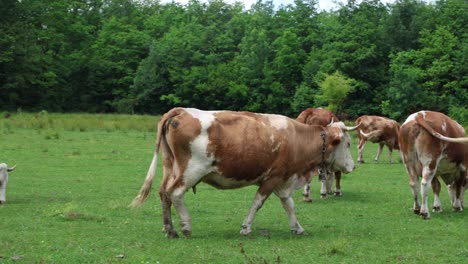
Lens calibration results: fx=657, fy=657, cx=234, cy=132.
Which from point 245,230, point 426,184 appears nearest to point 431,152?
point 426,184

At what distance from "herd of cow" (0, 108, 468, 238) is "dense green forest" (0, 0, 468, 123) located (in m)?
45.5

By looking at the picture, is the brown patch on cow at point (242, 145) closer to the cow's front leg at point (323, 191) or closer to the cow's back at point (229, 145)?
the cow's back at point (229, 145)

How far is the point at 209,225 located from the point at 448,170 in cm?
492

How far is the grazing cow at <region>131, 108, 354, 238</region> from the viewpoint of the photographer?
10234 mm

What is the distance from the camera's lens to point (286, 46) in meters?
70.1

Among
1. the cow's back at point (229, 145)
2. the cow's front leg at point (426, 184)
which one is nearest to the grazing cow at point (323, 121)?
the cow's front leg at point (426, 184)

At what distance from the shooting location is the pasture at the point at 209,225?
29.4ft

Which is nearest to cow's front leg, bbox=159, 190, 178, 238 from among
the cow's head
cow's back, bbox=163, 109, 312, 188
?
cow's back, bbox=163, 109, 312, 188

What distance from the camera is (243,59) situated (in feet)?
237

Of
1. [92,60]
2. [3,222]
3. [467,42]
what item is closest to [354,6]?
[467,42]

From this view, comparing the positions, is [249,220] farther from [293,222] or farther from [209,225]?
[209,225]

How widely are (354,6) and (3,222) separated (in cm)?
6625

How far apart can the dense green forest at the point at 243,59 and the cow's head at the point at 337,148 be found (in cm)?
4575

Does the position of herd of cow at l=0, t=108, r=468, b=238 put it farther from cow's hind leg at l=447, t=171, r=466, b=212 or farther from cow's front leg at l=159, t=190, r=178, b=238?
cow's hind leg at l=447, t=171, r=466, b=212
